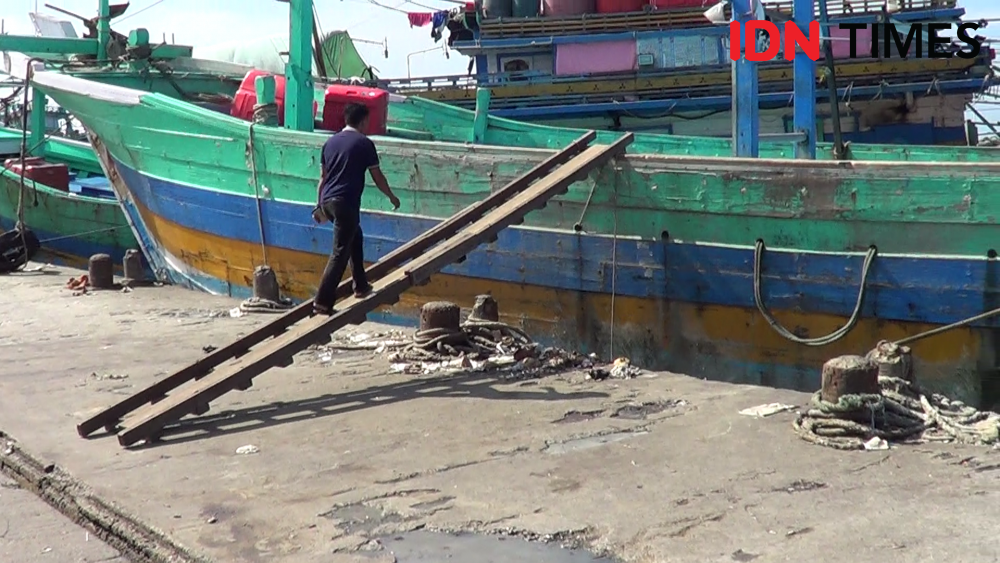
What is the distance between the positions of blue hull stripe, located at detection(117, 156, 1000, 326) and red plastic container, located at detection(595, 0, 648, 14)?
429 inches

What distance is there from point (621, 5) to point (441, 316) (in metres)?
12.8

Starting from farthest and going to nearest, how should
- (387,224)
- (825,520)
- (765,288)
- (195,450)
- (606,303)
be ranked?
(387,224), (606,303), (765,288), (195,450), (825,520)

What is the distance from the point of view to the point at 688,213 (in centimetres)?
691

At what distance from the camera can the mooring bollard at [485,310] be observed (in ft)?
24.7

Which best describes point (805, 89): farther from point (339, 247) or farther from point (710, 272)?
point (339, 247)

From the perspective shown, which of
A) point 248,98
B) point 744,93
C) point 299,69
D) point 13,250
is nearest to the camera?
point 744,93

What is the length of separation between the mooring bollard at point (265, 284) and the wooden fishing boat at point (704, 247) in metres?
0.24

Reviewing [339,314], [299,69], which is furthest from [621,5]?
[339,314]

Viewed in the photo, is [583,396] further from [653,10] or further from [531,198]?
[653,10]

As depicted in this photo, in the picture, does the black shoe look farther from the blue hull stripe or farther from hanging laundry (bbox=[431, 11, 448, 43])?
hanging laundry (bbox=[431, 11, 448, 43])

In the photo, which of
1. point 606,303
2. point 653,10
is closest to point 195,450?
point 606,303

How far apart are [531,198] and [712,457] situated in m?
2.31

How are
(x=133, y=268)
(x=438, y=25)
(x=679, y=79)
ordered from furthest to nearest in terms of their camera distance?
1. (x=438, y=25)
2. (x=679, y=79)
3. (x=133, y=268)

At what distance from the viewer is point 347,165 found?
6684 mm
